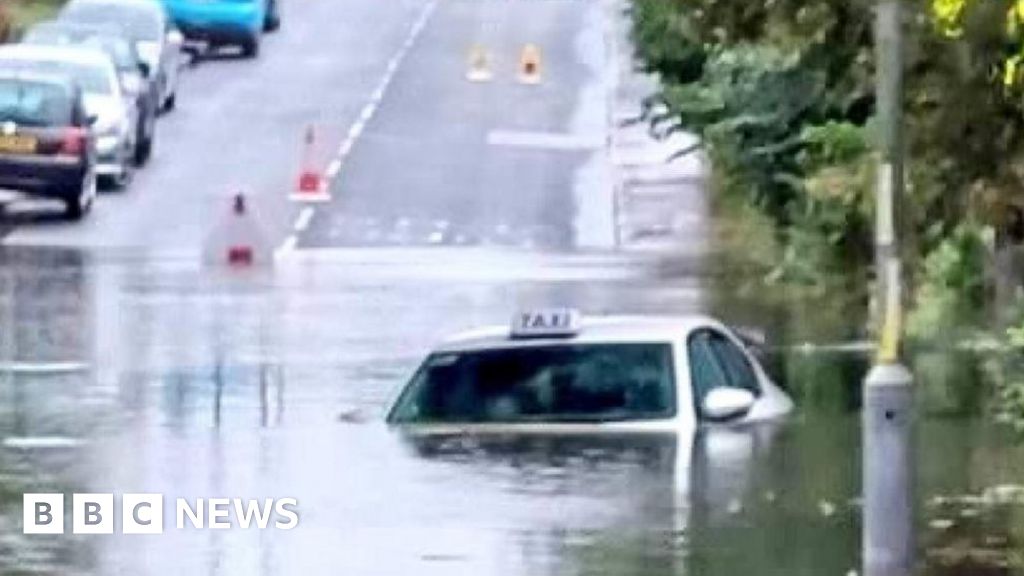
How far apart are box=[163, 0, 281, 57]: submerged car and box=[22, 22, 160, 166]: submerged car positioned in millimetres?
5424

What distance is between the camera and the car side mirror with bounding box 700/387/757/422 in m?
18.2

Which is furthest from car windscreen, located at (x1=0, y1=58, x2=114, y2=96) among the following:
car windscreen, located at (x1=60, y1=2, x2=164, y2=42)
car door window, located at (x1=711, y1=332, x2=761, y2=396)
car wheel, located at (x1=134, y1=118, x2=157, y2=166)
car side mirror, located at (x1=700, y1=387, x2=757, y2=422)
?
car side mirror, located at (x1=700, y1=387, x2=757, y2=422)

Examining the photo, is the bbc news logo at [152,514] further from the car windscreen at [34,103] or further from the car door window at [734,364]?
the car windscreen at [34,103]

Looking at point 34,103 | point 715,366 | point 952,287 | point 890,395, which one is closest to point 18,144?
point 34,103

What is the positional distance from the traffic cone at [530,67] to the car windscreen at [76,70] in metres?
12.7

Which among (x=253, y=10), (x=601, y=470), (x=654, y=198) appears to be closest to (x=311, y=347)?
(x=601, y=470)

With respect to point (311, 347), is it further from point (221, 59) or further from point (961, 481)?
point (221, 59)

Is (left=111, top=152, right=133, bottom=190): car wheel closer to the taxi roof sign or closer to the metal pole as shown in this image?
the taxi roof sign

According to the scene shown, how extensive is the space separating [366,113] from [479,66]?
5727mm

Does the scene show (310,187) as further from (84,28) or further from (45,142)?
(84,28)

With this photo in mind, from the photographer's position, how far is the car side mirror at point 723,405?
59.8 feet

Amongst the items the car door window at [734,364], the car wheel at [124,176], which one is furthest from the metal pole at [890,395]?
the car wheel at [124,176]

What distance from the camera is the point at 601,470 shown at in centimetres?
1659

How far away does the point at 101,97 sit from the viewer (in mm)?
40344
